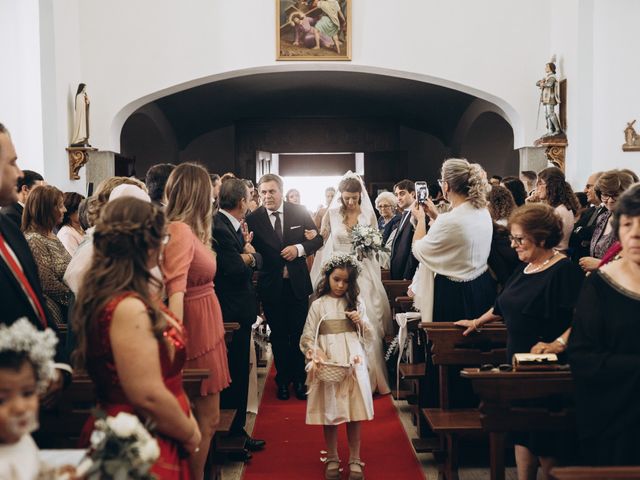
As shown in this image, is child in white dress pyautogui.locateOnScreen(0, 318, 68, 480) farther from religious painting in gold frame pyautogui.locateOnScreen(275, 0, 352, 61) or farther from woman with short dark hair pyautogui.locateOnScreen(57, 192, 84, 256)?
religious painting in gold frame pyautogui.locateOnScreen(275, 0, 352, 61)

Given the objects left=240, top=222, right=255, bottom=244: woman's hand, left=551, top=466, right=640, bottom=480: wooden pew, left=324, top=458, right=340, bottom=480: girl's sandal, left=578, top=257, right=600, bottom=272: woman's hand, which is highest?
left=240, top=222, right=255, bottom=244: woman's hand

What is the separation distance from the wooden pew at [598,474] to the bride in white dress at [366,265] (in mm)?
4527

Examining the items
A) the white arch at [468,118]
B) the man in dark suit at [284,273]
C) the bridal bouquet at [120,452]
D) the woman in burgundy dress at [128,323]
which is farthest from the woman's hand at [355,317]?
the white arch at [468,118]

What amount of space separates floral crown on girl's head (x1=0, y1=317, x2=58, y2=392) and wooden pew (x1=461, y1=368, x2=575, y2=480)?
1938 mm

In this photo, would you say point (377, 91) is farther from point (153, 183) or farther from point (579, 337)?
point (579, 337)

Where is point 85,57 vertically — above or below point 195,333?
above

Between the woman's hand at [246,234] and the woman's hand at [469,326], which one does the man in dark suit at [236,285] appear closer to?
the woman's hand at [246,234]

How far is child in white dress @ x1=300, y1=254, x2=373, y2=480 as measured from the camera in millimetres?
4727

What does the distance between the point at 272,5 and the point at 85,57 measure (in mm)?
2869

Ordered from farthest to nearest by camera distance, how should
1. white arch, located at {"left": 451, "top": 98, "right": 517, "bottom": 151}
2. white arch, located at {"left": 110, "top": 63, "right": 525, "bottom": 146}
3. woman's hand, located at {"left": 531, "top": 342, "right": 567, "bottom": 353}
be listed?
1. white arch, located at {"left": 451, "top": 98, "right": 517, "bottom": 151}
2. white arch, located at {"left": 110, "top": 63, "right": 525, "bottom": 146}
3. woman's hand, located at {"left": 531, "top": 342, "right": 567, "bottom": 353}

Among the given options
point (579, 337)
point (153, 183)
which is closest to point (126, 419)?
point (579, 337)

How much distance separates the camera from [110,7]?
1136 cm

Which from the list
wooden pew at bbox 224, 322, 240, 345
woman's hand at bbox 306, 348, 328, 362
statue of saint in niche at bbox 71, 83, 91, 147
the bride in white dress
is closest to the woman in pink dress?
wooden pew at bbox 224, 322, 240, 345

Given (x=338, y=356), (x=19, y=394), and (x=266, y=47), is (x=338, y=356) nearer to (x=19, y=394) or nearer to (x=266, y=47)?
(x=19, y=394)
